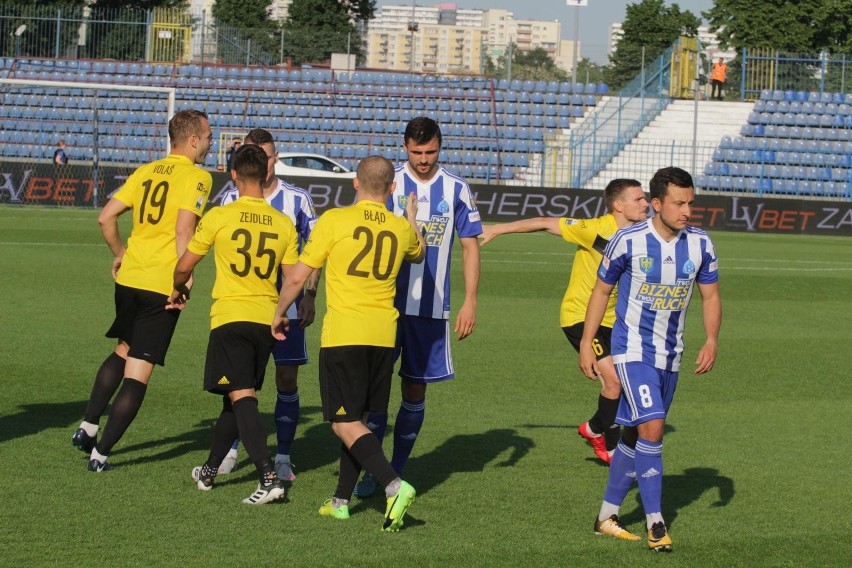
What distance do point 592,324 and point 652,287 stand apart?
1.09ft

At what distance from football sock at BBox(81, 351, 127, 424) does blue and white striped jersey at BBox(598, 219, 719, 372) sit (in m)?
2.95

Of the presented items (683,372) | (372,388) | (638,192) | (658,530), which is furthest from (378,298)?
(683,372)

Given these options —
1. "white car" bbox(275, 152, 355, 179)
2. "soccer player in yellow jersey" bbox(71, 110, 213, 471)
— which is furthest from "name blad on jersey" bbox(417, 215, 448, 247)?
"white car" bbox(275, 152, 355, 179)

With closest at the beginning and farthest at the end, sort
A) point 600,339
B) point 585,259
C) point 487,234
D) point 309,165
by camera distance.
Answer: point 487,234
point 600,339
point 585,259
point 309,165

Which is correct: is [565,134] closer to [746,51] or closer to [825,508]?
[746,51]

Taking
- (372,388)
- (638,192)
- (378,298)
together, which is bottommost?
(372,388)

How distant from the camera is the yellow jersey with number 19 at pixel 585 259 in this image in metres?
7.51

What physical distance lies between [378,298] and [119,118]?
32.7 metres

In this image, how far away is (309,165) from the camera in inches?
1270

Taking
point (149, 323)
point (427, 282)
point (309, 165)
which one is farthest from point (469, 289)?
point (309, 165)

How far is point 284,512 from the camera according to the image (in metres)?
5.97

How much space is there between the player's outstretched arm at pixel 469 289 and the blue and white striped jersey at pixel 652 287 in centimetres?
95

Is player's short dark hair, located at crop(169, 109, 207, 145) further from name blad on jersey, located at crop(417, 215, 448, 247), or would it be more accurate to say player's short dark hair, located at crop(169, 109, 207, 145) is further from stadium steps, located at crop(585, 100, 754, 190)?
stadium steps, located at crop(585, 100, 754, 190)

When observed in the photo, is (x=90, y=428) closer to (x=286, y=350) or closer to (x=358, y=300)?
(x=286, y=350)
